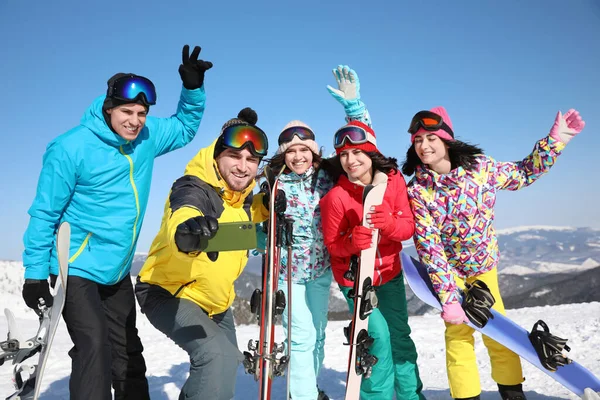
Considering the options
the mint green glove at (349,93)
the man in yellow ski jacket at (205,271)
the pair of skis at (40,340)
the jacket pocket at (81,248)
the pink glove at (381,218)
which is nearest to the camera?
the man in yellow ski jacket at (205,271)

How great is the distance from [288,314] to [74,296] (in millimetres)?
1552

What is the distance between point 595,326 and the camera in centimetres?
662

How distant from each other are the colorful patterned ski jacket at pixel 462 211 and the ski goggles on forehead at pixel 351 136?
1.74 feet

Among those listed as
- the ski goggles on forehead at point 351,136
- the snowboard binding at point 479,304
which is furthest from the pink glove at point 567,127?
the ski goggles on forehead at point 351,136

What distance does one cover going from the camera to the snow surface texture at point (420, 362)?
15.9ft

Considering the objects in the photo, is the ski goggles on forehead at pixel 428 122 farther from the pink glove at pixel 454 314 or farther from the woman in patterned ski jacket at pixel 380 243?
the pink glove at pixel 454 314

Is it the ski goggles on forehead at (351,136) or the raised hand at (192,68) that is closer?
the ski goggles on forehead at (351,136)

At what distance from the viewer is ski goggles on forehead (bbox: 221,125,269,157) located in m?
3.17

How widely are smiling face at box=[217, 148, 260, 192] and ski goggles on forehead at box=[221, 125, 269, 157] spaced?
0.15 ft

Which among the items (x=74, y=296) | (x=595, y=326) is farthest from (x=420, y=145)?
(x=595, y=326)

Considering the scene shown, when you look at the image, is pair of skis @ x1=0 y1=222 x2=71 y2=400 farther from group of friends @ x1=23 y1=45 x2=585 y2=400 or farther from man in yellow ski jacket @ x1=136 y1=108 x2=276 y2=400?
man in yellow ski jacket @ x1=136 y1=108 x2=276 y2=400

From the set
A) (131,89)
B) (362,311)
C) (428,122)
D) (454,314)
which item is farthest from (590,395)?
(131,89)

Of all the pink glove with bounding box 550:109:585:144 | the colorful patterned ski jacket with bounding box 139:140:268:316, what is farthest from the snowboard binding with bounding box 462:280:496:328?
the colorful patterned ski jacket with bounding box 139:140:268:316

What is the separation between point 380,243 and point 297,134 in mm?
1208
